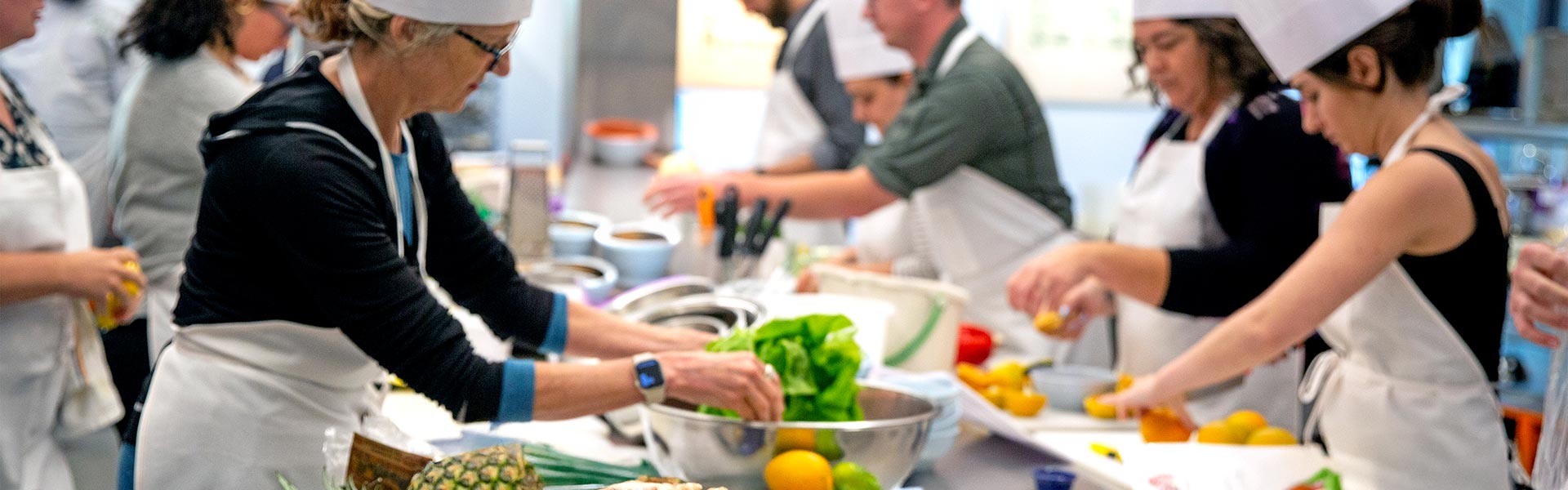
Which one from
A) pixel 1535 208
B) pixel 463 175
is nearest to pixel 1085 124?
pixel 1535 208

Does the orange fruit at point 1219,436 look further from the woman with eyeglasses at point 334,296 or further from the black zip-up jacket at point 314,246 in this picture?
the black zip-up jacket at point 314,246

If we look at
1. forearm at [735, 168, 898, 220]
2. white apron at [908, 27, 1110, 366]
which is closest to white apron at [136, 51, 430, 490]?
forearm at [735, 168, 898, 220]

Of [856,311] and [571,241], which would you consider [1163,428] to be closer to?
[856,311]

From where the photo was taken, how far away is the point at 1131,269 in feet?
7.96

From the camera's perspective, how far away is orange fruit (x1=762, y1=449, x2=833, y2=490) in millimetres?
1534

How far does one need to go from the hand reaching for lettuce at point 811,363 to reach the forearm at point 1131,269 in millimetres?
858

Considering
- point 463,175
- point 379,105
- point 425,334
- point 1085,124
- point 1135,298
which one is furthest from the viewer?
point 1085,124

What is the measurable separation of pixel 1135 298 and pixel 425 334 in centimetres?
151

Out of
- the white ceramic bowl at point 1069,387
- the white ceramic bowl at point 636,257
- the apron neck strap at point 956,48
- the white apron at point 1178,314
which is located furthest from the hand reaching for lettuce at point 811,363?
the apron neck strap at point 956,48

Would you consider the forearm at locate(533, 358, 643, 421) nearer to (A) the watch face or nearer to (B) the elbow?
(A) the watch face

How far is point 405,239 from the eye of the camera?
1664 mm

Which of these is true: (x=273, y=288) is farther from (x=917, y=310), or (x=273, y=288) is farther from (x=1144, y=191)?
(x=1144, y=191)

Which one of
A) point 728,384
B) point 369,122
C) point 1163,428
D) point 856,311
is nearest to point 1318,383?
point 1163,428

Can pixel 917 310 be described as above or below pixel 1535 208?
above
